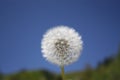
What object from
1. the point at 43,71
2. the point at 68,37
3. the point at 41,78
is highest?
the point at 43,71

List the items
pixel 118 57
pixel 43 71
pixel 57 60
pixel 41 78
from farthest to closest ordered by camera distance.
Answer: pixel 43 71
pixel 41 78
pixel 118 57
pixel 57 60

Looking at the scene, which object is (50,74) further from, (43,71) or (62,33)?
(62,33)

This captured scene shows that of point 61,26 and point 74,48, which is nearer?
point 74,48

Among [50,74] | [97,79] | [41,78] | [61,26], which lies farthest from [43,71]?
[61,26]

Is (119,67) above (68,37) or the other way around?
above

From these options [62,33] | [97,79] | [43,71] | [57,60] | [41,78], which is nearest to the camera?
[57,60]
